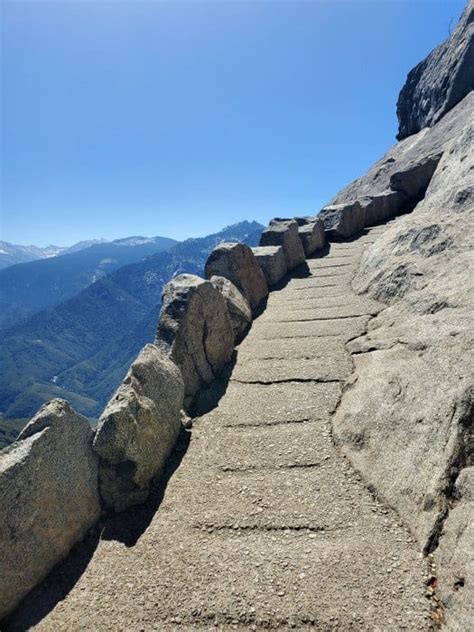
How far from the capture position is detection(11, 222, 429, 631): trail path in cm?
501

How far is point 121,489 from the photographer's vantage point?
707cm

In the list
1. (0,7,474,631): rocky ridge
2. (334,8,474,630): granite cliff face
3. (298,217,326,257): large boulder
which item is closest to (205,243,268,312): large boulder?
(0,7,474,631): rocky ridge

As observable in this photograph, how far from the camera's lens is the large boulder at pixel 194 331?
33.1 ft

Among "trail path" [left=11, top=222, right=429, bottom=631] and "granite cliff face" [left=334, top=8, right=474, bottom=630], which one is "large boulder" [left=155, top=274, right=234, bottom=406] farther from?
"granite cliff face" [left=334, top=8, right=474, bottom=630]

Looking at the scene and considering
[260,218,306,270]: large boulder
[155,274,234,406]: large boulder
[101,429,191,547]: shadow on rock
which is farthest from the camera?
[260,218,306,270]: large boulder

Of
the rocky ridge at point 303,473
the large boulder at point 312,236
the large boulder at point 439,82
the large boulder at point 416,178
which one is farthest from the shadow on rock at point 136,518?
the large boulder at point 439,82

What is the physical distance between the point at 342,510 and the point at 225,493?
1980mm

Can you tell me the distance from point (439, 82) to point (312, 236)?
23708 mm

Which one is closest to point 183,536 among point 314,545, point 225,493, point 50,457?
point 225,493

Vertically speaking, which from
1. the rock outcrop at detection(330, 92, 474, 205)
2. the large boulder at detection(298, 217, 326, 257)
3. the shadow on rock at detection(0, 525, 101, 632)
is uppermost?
the rock outcrop at detection(330, 92, 474, 205)

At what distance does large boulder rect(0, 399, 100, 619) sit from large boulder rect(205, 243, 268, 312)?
9027mm

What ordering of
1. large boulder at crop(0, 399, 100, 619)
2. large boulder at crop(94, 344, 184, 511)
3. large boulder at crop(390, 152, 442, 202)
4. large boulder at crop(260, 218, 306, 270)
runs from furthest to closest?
large boulder at crop(390, 152, 442, 202), large boulder at crop(260, 218, 306, 270), large boulder at crop(94, 344, 184, 511), large boulder at crop(0, 399, 100, 619)

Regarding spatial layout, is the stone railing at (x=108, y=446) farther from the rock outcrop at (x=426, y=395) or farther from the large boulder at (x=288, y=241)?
the large boulder at (x=288, y=241)

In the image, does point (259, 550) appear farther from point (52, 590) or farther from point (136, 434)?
point (52, 590)
